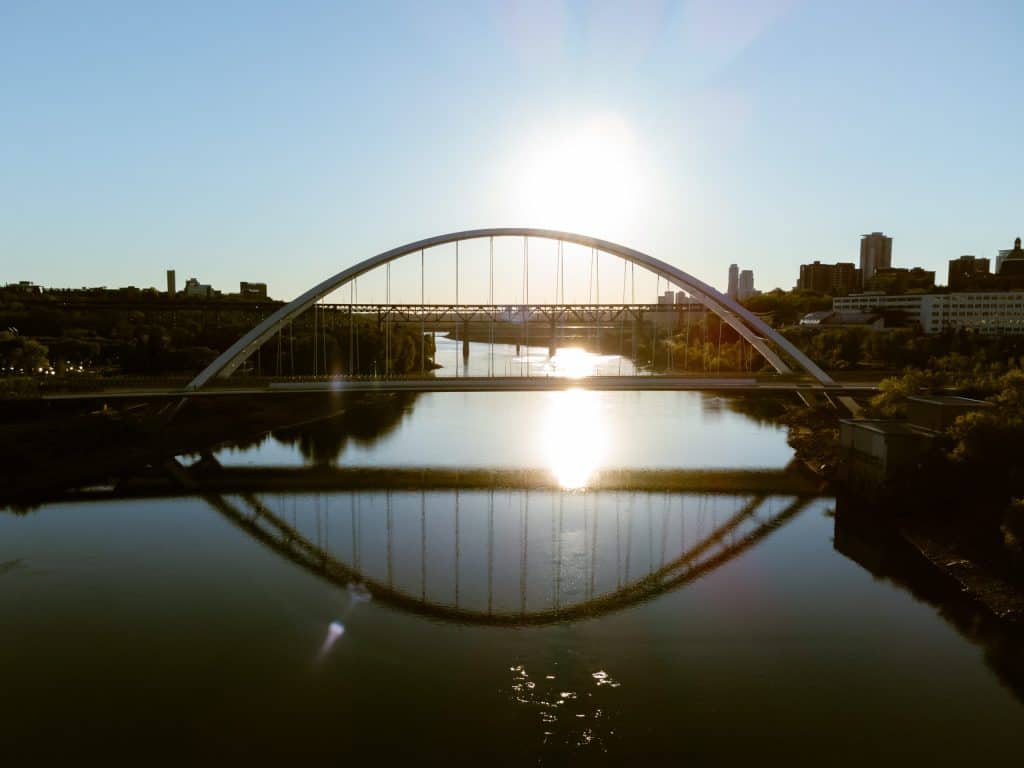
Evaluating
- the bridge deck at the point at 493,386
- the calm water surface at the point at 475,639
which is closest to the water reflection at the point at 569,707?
the calm water surface at the point at 475,639

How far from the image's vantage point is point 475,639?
11812 millimetres

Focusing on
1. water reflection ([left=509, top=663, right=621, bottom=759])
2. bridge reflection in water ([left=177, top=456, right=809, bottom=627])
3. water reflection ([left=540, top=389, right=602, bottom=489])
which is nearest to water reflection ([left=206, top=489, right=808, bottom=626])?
bridge reflection in water ([left=177, top=456, right=809, bottom=627])

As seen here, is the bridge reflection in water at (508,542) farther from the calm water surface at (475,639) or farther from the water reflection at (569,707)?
the water reflection at (569,707)

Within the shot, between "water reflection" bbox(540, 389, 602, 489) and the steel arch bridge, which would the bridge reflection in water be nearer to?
"water reflection" bbox(540, 389, 602, 489)

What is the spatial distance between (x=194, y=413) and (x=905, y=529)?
1083 inches

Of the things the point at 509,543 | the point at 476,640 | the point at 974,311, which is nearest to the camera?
the point at 476,640

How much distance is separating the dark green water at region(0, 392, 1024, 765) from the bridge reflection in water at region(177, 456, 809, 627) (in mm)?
83

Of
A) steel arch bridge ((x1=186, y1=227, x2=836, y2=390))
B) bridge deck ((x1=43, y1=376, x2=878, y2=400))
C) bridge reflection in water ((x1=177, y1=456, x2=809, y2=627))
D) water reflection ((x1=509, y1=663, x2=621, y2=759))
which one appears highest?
steel arch bridge ((x1=186, y1=227, x2=836, y2=390))

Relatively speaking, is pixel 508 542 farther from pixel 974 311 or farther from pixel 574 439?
pixel 974 311

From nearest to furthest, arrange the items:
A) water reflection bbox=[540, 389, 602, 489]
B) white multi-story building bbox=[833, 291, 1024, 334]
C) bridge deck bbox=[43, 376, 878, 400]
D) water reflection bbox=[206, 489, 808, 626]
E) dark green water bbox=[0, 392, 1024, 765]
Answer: dark green water bbox=[0, 392, 1024, 765] → water reflection bbox=[206, 489, 808, 626] → water reflection bbox=[540, 389, 602, 489] → bridge deck bbox=[43, 376, 878, 400] → white multi-story building bbox=[833, 291, 1024, 334]

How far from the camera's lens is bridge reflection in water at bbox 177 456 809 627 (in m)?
13.7

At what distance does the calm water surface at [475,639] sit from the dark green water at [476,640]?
47mm

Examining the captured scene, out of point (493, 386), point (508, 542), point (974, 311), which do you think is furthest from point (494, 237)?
point (974, 311)

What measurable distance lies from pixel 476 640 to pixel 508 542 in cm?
527
